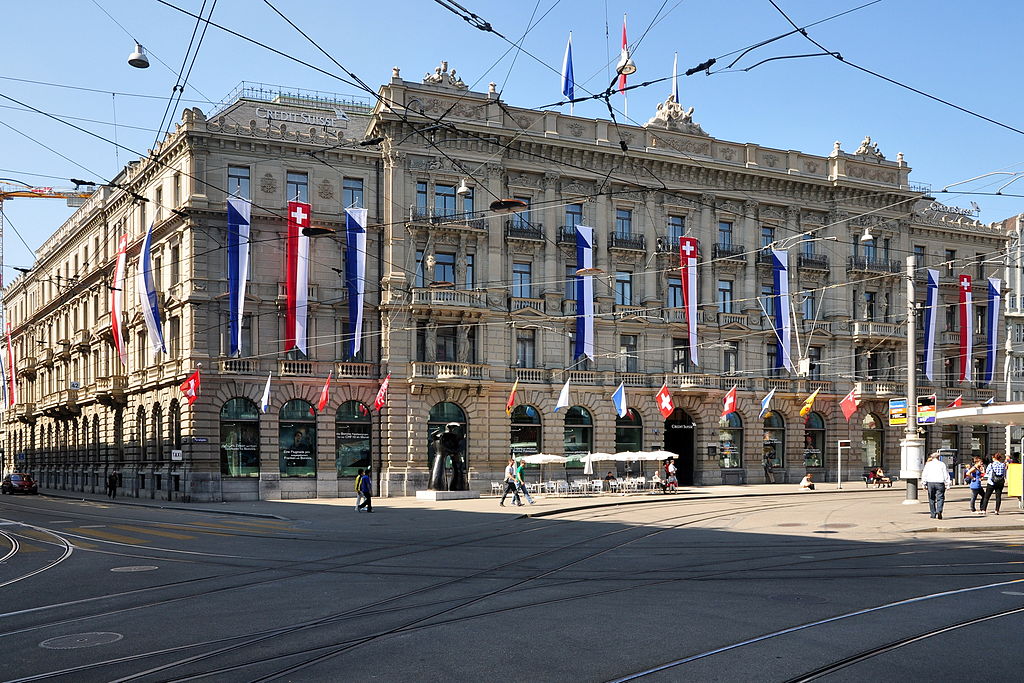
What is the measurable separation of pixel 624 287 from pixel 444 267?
1110 cm

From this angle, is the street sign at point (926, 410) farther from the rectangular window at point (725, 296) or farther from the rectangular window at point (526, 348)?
the rectangular window at point (725, 296)

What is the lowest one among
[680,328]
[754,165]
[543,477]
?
[543,477]

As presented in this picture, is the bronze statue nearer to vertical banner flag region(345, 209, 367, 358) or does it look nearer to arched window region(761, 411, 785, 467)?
vertical banner flag region(345, 209, 367, 358)

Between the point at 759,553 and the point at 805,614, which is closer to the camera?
the point at 805,614

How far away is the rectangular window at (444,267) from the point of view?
161 ft

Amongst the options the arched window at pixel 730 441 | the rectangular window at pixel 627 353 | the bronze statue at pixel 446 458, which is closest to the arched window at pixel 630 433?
the rectangular window at pixel 627 353

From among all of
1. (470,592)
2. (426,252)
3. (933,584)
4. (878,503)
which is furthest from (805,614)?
(426,252)

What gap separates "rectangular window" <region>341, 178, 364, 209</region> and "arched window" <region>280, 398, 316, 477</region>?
10.5 m

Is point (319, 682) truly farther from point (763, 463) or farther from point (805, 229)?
point (805, 229)

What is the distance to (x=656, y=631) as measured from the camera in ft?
36.2

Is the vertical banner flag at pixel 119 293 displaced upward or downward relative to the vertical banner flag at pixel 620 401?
upward

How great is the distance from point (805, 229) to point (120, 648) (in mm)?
54733

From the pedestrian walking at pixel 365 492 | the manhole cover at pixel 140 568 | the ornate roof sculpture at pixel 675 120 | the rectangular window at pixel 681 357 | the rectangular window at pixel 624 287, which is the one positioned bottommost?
the pedestrian walking at pixel 365 492

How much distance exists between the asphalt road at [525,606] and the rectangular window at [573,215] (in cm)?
2964
